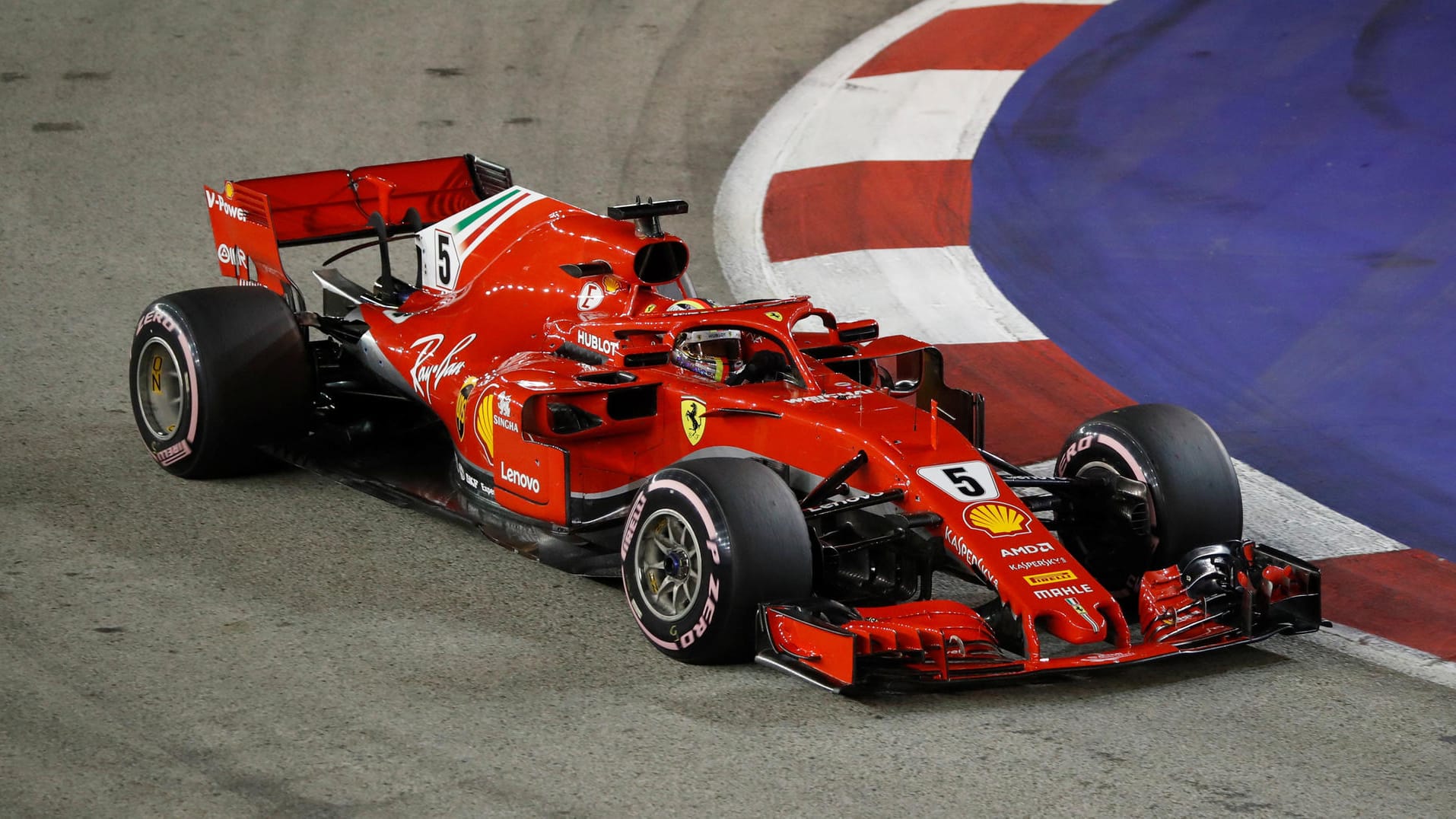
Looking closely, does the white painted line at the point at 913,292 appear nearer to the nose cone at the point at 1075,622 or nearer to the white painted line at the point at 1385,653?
the white painted line at the point at 1385,653

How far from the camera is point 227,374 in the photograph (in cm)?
704

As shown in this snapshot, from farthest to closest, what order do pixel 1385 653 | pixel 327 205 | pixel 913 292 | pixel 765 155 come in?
pixel 765 155 → pixel 913 292 → pixel 327 205 → pixel 1385 653

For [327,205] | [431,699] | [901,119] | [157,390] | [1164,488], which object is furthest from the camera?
[901,119]

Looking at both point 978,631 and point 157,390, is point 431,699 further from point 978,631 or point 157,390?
point 157,390

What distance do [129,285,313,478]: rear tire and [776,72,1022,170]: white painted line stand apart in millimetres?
4915

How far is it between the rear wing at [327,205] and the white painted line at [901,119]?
132 inches

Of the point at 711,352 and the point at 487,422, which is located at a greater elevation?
the point at 711,352

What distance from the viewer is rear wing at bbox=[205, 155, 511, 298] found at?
7875 millimetres

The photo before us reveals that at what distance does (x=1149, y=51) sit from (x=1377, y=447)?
6.04 metres

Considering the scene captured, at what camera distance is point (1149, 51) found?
42.7ft

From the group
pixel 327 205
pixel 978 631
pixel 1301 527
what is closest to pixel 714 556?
pixel 978 631

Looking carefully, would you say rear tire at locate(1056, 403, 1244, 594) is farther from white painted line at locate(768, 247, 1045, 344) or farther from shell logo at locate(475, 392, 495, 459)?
white painted line at locate(768, 247, 1045, 344)

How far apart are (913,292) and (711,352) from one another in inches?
131

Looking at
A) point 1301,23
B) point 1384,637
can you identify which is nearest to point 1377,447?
point 1384,637
